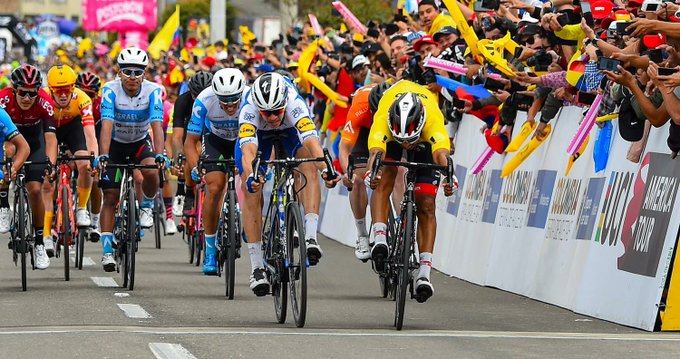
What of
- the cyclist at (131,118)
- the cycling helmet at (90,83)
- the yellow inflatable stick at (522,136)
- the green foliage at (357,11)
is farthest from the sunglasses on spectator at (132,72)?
the green foliage at (357,11)

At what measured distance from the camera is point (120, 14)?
80688 millimetres

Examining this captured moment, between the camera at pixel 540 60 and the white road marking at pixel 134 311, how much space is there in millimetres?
4061

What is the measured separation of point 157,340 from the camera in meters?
10.8

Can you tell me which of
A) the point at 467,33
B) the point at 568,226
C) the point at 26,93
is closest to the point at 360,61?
the point at 467,33

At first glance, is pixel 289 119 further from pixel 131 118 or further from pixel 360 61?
pixel 360 61

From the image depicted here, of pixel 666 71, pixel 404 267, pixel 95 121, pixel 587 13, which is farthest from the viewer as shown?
pixel 95 121

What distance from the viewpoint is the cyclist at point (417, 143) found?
12445mm

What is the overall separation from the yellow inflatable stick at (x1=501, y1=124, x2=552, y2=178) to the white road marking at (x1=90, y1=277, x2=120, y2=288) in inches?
143

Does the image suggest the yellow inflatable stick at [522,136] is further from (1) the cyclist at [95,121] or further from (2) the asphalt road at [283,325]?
(1) the cyclist at [95,121]

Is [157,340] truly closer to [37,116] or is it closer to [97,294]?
[97,294]

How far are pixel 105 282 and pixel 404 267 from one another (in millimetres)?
4725

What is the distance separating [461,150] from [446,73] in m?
1.13

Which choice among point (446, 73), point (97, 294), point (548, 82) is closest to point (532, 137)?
point (548, 82)

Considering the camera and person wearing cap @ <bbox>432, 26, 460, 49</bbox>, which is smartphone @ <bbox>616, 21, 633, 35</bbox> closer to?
the camera
